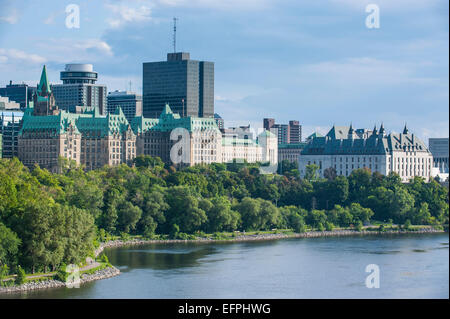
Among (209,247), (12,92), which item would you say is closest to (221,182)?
(209,247)

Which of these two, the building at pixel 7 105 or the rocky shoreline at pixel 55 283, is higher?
the building at pixel 7 105

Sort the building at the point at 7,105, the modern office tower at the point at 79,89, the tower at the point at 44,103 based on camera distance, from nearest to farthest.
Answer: the tower at the point at 44,103 → the building at the point at 7,105 → the modern office tower at the point at 79,89

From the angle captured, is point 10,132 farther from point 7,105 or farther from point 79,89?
point 79,89

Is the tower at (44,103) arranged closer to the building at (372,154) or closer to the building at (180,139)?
the building at (180,139)

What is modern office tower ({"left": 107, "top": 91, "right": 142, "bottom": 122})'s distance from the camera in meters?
192

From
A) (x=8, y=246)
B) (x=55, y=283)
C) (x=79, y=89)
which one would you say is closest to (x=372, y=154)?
(x=79, y=89)

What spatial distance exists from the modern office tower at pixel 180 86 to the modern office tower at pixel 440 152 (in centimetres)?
3996

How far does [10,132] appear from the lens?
458ft

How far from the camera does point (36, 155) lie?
444 feet

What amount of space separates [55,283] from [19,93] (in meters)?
125

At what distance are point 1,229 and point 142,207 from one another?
101 feet

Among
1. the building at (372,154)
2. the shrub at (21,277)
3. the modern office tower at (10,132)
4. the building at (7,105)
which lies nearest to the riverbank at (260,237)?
the shrub at (21,277)

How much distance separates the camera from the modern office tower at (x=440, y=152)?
558 ft
